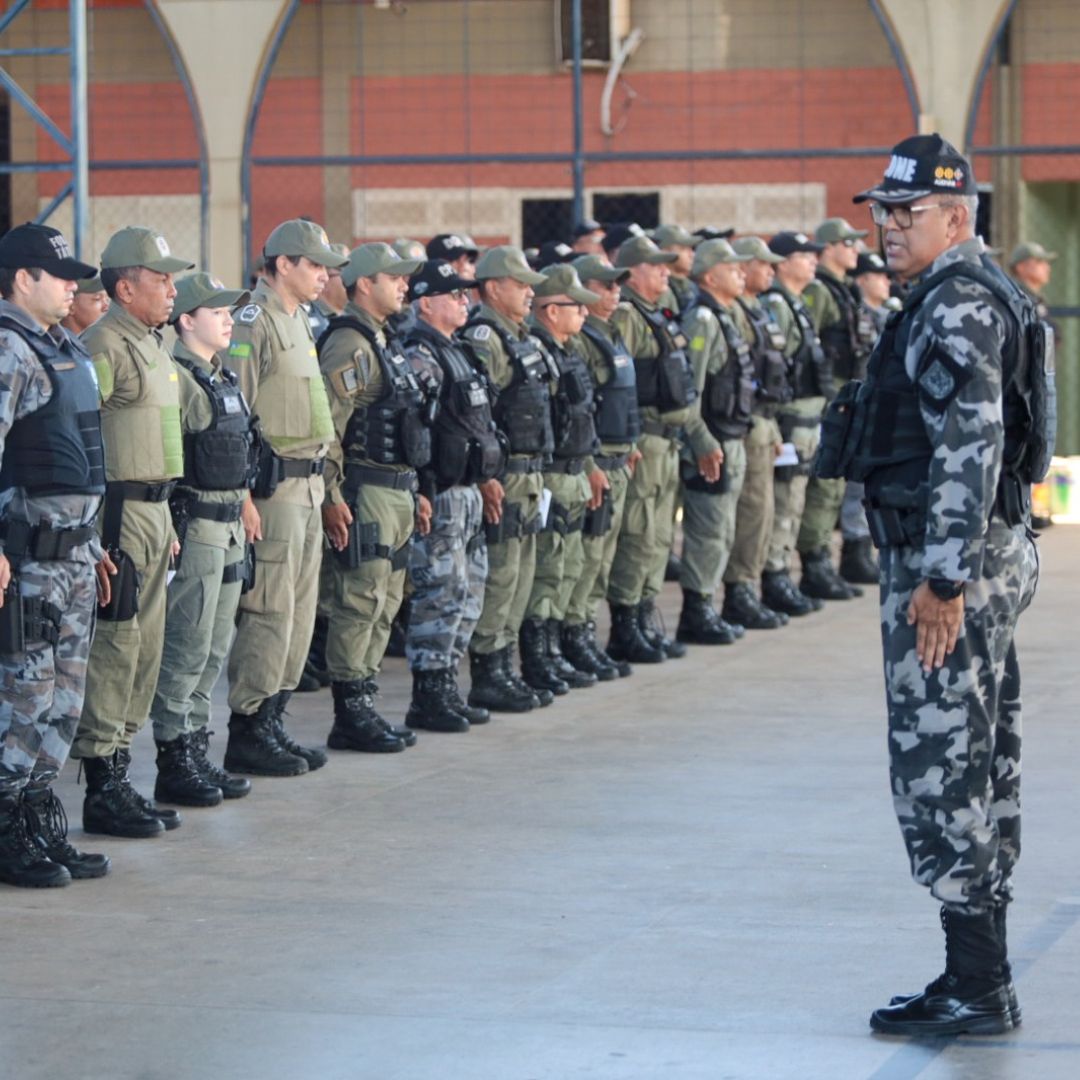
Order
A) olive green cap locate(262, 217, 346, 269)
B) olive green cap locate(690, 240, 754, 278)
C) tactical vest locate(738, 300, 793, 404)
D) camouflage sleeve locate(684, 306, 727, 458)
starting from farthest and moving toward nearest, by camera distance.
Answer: tactical vest locate(738, 300, 793, 404), olive green cap locate(690, 240, 754, 278), camouflage sleeve locate(684, 306, 727, 458), olive green cap locate(262, 217, 346, 269)

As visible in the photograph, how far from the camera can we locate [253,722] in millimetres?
8648

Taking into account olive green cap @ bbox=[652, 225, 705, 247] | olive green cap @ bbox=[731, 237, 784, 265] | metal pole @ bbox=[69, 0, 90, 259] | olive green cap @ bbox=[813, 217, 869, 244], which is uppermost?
metal pole @ bbox=[69, 0, 90, 259]

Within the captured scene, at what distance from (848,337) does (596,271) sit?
3.29 m

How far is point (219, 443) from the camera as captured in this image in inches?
310

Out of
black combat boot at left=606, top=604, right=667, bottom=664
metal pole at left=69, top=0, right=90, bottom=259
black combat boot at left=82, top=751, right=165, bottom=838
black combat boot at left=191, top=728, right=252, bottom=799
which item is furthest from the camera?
metal pole at left=69, top=0, right=90, bottom=259

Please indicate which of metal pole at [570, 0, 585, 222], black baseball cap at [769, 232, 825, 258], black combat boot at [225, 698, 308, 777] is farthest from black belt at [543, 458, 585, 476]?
metal pole at [570, 0, 585, 222]

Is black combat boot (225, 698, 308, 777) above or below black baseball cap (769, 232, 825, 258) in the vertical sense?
below

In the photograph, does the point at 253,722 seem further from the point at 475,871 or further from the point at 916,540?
the point at 916,540

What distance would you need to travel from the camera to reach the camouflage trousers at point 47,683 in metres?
6.86

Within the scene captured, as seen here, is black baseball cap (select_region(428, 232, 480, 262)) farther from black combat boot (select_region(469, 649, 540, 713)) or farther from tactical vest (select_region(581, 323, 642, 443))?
black combat boot (select_region(469, 649, 540, 713))

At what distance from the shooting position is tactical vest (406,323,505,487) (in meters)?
9.44

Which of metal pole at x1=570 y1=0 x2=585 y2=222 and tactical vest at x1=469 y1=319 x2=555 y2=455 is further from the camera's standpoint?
metal pole at x1=570 y1=0 x2=585 y2=222

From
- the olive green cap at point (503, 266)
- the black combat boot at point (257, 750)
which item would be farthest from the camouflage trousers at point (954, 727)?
the olive green cap at point (503, 266)

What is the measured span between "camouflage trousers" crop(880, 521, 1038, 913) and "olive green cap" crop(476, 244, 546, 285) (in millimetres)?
4776
